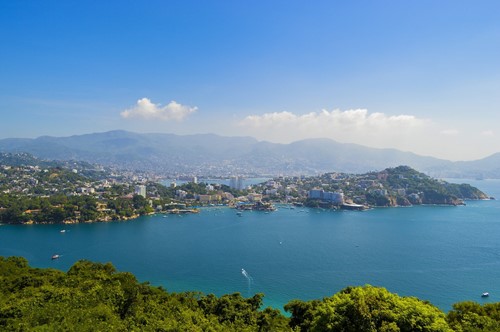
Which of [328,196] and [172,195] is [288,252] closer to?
[328,196]

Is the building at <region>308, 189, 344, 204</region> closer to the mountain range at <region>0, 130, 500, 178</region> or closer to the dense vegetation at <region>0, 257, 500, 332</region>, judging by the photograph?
the dense vegetation at <region>0, 257, 500, 332</region>

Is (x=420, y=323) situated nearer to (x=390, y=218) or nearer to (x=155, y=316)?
(x=155, y=316)

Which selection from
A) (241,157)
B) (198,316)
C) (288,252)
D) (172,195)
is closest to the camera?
(198,316)

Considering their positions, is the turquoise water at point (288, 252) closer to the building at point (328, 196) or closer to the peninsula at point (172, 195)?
the peninsula at point (172, 195)

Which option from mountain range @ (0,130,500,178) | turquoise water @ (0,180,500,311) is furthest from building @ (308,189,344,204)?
mountain range @ (0,130,500,178)

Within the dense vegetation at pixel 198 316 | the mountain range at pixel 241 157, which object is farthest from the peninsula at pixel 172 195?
the mountain range at pixel 241 157

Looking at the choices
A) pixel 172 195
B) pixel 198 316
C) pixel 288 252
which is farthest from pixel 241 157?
pixel 198 316
